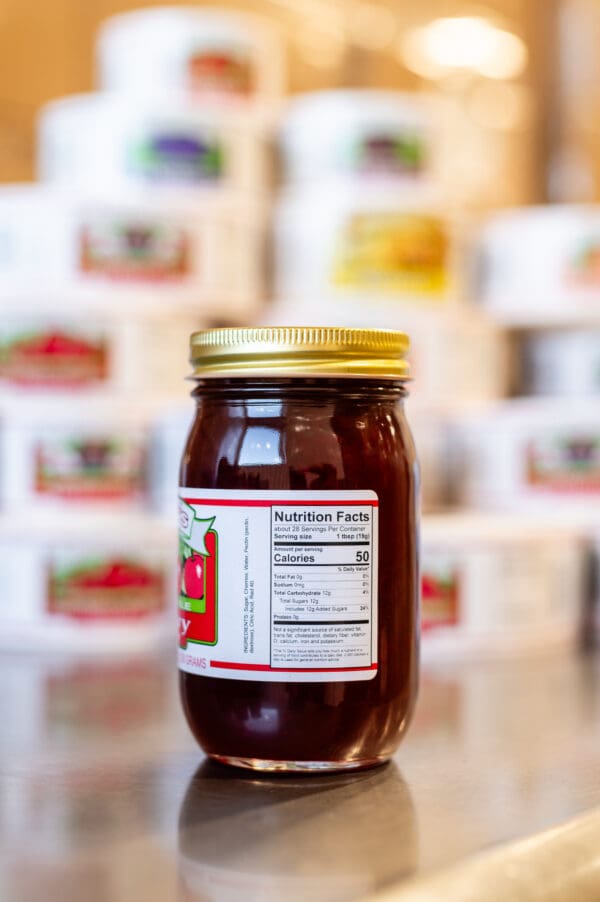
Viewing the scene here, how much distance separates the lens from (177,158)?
1.34m

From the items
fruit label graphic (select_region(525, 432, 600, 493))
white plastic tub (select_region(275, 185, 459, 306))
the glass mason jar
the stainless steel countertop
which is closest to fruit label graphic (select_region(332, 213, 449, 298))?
white plastic tub (select_region(275, 185, 459, 306))

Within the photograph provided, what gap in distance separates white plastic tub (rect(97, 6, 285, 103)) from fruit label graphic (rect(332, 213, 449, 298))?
0.73 feet

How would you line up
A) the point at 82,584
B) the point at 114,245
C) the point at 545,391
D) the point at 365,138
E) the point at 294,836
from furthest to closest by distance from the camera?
the point at 545,391
the point at 365,138
the point at 114,245
the point at 82,584
the point at 294,836

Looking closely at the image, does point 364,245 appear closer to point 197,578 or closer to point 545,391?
point 545,391

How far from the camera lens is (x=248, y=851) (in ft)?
1.97

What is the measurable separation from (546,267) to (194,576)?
83 cm

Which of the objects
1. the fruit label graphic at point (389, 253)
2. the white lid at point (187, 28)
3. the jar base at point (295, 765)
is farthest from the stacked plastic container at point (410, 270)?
the jar base at point (295, 765)

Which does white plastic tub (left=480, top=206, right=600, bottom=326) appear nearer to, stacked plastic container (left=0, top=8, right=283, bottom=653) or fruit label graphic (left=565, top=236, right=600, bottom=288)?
fruit label graphic (left=565, top=236, right=600, bottom=288)

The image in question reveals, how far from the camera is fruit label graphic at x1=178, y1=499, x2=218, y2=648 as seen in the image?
0.69 metres

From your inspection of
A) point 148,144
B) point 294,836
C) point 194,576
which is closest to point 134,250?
point 148,144

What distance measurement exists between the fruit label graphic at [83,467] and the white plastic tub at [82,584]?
0.20 feet

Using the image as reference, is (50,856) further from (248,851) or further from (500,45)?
(500,45)

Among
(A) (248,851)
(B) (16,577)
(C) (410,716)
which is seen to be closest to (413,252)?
(B) (16,577)

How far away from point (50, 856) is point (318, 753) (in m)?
0.16
